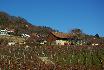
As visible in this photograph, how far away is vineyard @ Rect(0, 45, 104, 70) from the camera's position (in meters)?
33.4

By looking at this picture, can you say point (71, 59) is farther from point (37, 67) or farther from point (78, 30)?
point (78, 30)

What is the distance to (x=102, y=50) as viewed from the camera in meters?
45.1

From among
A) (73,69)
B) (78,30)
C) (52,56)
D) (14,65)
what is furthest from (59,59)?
(78,30)

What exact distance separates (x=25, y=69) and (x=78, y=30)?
91.8 m

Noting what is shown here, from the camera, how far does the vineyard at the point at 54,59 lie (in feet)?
110

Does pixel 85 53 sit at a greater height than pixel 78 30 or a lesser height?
lesser

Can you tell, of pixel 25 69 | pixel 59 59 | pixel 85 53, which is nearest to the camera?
pixel 25 69

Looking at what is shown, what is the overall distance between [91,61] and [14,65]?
1192 centimetres

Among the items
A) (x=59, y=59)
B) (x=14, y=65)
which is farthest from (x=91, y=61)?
(x=14, y=65)

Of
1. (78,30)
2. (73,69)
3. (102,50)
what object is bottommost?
(73,69)

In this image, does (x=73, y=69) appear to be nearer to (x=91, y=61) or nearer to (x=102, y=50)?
(x=91, y=61)

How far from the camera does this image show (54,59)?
125ft

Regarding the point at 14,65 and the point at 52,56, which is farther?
the point at 52,56

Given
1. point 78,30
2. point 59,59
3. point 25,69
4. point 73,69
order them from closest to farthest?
1. point 25,69
2. point 73,69
3. point 59,59
4. point 78,30
